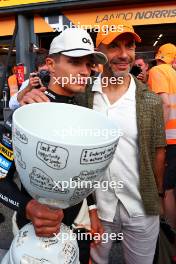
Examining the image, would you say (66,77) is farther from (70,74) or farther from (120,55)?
(120,55)

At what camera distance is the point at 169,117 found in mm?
3004

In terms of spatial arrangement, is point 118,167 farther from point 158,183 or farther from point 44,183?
point 44,183

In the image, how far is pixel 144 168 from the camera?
1.71 meters

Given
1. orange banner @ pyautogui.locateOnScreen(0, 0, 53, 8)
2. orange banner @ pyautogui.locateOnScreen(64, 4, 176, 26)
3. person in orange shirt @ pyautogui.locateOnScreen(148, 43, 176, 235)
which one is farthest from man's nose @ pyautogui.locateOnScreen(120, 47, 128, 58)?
orange banner @ pyautogui.locateOnScreen(0, 0, 53, 8)

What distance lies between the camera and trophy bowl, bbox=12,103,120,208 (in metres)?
0.85

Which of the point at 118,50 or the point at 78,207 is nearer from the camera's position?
the point at 78,207

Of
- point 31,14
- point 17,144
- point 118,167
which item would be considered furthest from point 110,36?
point 31,14

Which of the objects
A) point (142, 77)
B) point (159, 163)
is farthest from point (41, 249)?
point (142, 77)

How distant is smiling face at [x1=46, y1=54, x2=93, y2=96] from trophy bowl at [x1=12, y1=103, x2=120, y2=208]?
37cm

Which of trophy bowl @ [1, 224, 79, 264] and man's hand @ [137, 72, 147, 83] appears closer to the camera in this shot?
trophy bowl @ [1, 224, 79, 264]

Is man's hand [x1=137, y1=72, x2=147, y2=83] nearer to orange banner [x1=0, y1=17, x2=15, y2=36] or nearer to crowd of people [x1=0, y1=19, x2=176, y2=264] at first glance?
crowd of people [x1=0, y1=19, x2=176, y2=264]

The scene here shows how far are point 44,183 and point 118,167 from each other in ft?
2.89

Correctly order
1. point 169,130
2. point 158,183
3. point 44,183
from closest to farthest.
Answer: point 44,183 < point 158,183 < point 169,130

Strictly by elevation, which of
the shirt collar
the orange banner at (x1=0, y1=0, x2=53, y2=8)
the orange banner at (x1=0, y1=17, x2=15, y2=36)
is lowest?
the shirt collar
